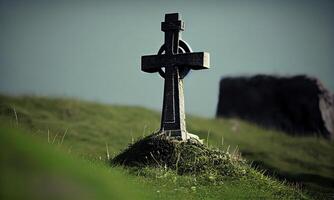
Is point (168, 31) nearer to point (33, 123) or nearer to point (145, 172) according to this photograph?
point (145, 172)

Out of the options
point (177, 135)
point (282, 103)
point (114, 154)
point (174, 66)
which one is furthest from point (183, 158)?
point (282, 103)

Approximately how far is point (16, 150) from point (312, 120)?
2776 cm

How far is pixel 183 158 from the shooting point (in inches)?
423

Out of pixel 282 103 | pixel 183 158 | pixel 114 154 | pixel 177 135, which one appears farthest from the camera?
pixel 282 103

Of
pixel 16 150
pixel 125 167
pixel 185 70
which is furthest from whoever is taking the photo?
pixel 185 70

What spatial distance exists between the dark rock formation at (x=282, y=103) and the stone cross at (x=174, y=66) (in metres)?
17.9

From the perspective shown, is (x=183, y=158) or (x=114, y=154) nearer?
(x=183, y=158)

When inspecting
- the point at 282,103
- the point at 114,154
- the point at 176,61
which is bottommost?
the point at 114,154

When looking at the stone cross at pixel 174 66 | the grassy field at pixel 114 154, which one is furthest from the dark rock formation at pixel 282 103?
the stone cross at pixel 174 66

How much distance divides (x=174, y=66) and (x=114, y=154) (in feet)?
9.98

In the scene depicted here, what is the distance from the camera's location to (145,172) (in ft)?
33.3

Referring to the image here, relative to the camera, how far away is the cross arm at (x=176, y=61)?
37.4 feet

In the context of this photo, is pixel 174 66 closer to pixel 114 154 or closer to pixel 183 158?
pixel 183 158

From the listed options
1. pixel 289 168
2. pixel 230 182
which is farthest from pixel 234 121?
pixel 230 182
